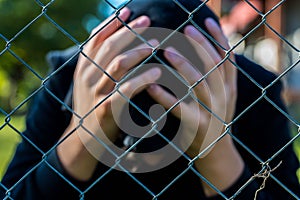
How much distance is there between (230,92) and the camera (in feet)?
5.59

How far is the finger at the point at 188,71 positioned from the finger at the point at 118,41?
106mm

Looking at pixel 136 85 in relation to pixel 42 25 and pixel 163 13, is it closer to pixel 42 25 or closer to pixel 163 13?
pixel 163 13

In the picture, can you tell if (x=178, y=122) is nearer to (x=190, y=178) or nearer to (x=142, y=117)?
(x=142, y=117)

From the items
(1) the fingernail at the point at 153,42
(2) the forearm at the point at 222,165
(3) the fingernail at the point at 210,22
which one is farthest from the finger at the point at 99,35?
(2) the forearm at the point at 222,165

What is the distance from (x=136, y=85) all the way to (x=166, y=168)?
0.38 meters

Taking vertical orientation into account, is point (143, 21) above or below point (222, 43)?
above

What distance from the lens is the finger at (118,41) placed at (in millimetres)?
1608

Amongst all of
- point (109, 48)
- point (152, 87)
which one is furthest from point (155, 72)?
point (109, 48)

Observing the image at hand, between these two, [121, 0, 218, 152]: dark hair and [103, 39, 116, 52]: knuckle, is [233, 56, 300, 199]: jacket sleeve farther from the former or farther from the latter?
[103, 39, 116, 52]: knuckle

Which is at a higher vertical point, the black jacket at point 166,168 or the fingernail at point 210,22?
the fingernail at point 210,22

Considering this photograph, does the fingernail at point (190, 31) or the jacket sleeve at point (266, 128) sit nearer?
the fingernail at point (190, 31)

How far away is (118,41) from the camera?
162 cm

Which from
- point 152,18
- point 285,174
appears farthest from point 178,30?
point 285,174

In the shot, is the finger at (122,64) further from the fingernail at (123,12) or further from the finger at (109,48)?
the fingernail at (123,12)
